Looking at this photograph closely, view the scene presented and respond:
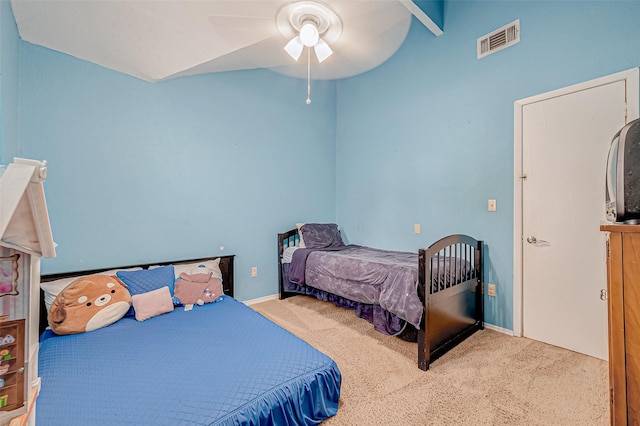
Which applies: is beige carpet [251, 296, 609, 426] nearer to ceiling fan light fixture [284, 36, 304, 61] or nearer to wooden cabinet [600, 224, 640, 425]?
wooden cabinet [600, 224, 640, 425]

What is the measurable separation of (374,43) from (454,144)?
1.39 meters

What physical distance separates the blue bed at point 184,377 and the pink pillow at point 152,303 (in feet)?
0.47

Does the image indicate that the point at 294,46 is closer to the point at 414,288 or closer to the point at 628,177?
the point at 414,288

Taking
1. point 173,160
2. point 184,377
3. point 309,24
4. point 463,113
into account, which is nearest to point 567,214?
point 463,113

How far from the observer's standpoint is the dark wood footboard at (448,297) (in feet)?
6.47

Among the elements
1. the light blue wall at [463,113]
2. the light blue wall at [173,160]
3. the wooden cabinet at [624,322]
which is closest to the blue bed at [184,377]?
the light blue wall at [173,160]

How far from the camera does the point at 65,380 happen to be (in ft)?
4.31

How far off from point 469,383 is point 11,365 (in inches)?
84.1

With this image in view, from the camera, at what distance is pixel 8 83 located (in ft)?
5.56

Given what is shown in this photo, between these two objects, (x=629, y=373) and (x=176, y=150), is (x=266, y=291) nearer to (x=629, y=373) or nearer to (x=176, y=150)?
(x=176, y=150)

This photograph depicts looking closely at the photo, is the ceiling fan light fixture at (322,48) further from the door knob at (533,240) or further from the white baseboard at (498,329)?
the white baseboard at (498,329)

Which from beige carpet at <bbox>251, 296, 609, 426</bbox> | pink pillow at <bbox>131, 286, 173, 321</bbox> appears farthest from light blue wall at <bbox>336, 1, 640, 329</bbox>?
pink pillow at <bbox>131, 286, 173, 321</bbox>

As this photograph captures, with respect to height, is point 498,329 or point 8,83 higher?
point 8,83

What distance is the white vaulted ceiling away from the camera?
179 cm
